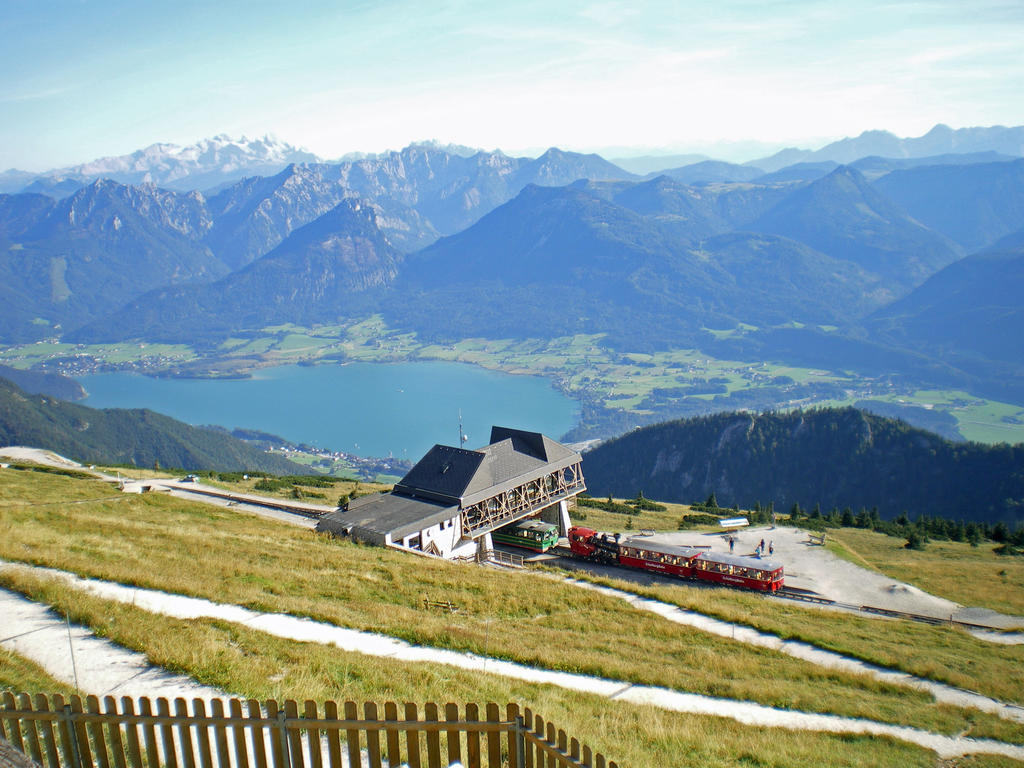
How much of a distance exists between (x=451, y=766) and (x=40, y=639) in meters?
10.7

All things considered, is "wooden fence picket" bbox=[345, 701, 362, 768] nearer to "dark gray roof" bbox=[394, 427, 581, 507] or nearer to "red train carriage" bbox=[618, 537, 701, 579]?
"dark gray roof" bbox=[394, 427, 581, 507]

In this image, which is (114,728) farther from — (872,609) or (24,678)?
(872,609)

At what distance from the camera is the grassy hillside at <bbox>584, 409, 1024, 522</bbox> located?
377 ft

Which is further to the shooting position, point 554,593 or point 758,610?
point 758,610

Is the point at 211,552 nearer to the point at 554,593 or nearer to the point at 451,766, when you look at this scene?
the point at 554,593

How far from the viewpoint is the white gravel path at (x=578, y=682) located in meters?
16.6

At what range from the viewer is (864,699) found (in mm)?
19375

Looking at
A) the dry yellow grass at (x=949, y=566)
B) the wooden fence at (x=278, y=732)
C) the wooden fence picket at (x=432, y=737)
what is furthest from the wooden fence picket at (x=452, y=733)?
the dry yellow grass at (x=949, y=566)

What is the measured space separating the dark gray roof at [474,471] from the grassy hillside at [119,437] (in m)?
133

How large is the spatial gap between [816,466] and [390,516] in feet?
384

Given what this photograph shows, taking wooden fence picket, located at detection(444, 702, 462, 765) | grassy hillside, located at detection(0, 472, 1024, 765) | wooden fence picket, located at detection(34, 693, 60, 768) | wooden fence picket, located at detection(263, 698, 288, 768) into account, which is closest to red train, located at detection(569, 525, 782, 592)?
grassy hillside, located at detection(0, 472, 1024, 765)

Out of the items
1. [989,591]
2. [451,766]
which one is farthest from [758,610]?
[451,766]

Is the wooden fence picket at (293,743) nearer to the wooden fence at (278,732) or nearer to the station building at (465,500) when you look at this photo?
the wooden fence at (278,732)

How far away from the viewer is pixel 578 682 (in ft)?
56.3
